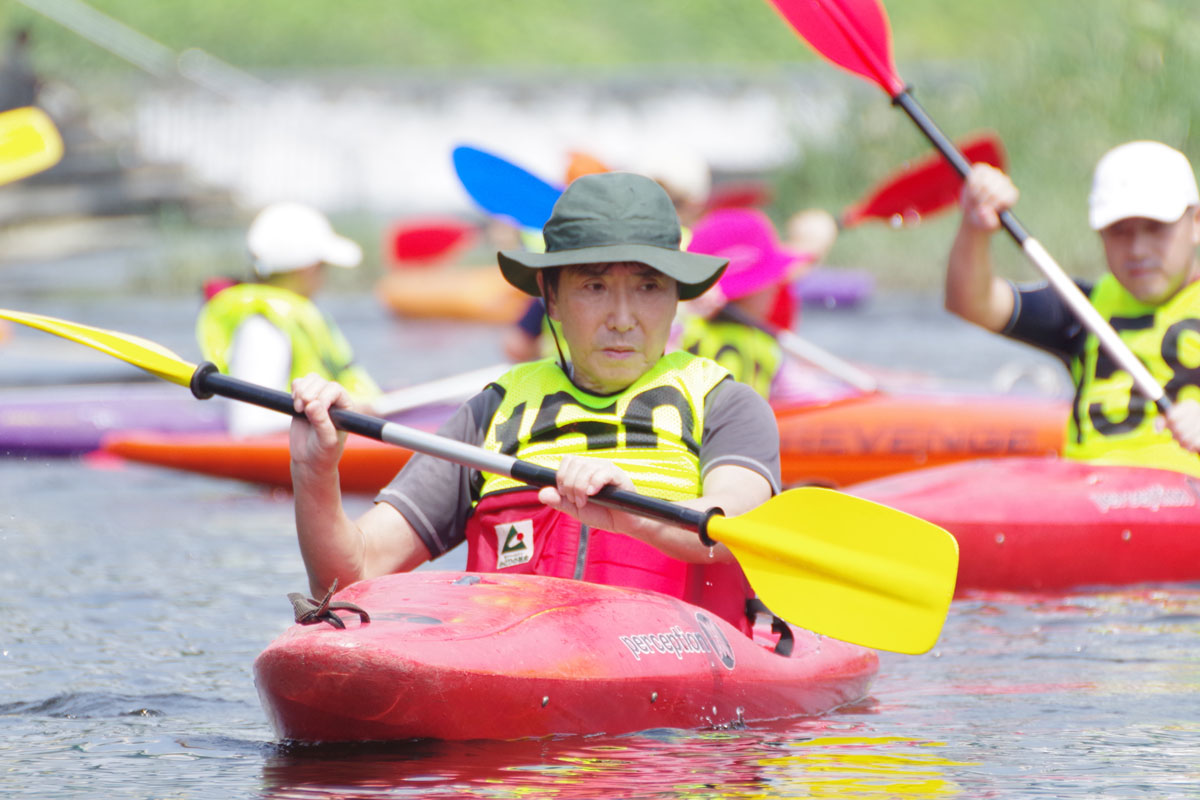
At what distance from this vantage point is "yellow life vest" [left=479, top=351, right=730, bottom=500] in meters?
3.43

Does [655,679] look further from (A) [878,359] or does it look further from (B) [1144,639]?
(A) [878,359]

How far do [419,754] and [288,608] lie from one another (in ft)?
6.87

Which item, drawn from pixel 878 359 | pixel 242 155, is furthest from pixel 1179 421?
pixel 242 155

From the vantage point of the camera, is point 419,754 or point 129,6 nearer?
point 419,754

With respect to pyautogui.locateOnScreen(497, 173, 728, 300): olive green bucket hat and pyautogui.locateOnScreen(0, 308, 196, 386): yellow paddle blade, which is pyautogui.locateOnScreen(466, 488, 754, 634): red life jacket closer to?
pyautogui.locateOnScreen(497, 173, 728, 300): olive green bucket hat

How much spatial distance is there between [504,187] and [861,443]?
2127mm

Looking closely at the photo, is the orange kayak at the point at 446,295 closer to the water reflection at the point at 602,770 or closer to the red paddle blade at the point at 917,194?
the red paddle blade at the point at 917,194

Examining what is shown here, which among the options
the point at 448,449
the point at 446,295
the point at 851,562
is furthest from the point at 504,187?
the point at 446,295

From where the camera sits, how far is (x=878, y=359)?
12.4m

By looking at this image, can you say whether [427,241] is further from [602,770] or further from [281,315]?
[602,770]

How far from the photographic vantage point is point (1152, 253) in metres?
5.04

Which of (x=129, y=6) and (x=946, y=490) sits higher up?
(x=129, y=6)

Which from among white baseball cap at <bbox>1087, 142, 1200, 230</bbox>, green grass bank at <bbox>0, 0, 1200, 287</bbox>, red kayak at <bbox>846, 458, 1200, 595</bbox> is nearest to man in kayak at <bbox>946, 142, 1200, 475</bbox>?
white baseball cap at <bbox>1087, 142, 1200, 230</bbox>

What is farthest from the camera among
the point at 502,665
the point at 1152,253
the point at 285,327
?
the point at 285,327
